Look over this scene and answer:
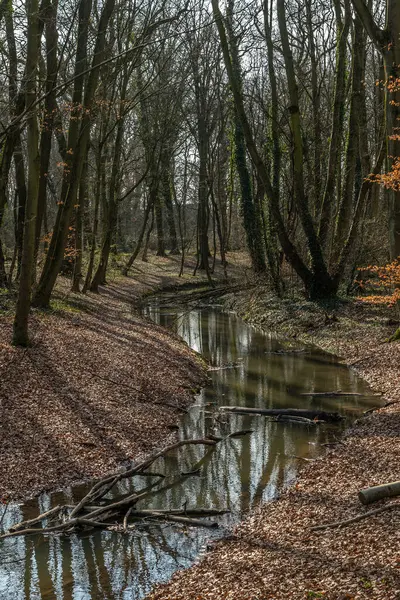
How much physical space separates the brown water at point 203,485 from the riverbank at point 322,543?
0.39 m

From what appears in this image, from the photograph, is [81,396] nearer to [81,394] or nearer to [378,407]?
[81,394]

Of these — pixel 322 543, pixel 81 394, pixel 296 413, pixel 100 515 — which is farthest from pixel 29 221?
pixel 322 543

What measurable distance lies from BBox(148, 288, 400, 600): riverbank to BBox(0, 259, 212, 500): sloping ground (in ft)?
10.3

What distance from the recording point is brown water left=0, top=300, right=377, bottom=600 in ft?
23.4

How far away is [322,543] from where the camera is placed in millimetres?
7328

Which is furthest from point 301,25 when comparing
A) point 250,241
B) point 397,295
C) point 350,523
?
point 350,523

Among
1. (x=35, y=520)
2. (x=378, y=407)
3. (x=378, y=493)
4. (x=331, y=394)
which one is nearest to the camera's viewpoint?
(x=378, y=493)

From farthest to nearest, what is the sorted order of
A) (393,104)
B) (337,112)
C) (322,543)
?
(337,112), (393,104), (322,543)

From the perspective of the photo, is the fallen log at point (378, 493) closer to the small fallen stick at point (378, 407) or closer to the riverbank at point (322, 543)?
the riverbank at point (322, 543)

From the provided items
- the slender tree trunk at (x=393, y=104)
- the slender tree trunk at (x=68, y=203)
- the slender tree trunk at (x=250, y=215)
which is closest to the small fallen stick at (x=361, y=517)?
the slender tree trunk at (x=393, y=104)

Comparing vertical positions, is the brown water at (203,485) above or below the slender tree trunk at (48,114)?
Result: below

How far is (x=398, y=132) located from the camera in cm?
1633

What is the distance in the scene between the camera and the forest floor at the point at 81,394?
33.7 feet

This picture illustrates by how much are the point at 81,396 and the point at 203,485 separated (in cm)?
400
